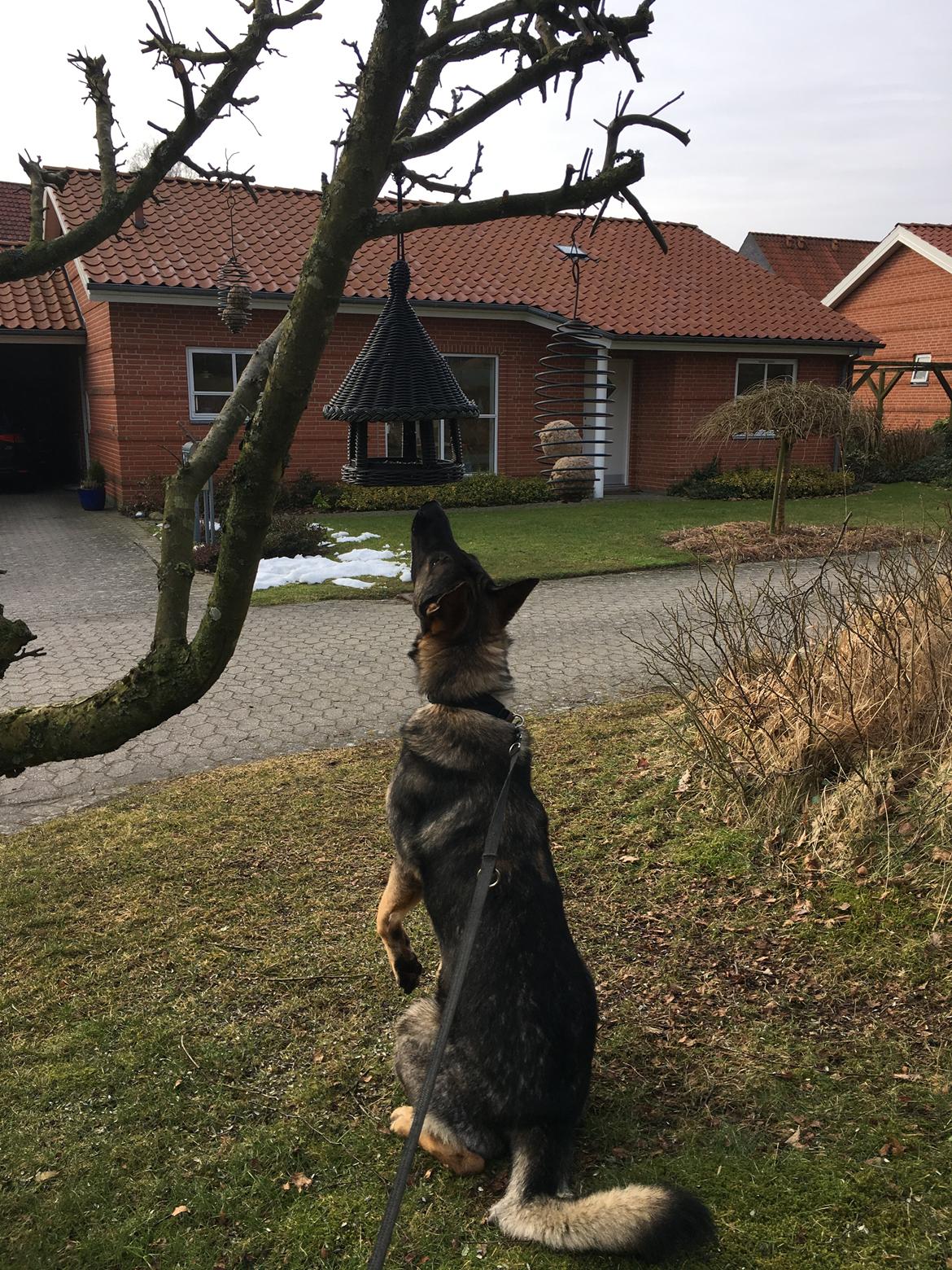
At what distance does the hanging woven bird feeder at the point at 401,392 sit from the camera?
3902 millimetres

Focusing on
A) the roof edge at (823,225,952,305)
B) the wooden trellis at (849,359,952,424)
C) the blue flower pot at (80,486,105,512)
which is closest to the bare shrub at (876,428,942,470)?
the wooden trellis at (849,359,952,424)

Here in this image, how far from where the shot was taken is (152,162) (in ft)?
10.2

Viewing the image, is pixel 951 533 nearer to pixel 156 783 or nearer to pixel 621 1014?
pixel 621 1014

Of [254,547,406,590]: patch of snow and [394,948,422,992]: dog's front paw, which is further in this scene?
[254,547,406,590]: patch of snow

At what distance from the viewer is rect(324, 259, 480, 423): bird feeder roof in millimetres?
3893

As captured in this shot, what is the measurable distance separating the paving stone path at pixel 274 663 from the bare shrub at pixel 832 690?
208 cm

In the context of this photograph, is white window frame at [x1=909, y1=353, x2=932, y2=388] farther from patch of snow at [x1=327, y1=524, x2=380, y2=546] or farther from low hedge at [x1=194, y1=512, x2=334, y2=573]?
low hedge at [x1=194, y1=512, x2=334, y2=573]

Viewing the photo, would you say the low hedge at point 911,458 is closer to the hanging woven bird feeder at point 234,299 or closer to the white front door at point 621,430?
the white front door at point 621,430

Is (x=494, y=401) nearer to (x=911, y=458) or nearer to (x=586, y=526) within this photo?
(x=586, y=526)

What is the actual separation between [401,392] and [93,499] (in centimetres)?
1722

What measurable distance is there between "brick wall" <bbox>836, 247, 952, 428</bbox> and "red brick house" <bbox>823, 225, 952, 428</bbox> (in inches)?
0.9

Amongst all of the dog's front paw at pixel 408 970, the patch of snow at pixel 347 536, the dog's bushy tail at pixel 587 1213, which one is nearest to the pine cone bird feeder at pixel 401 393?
the dog's front paw at pixel 408 970

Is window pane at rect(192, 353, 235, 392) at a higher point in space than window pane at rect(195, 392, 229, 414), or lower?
higher

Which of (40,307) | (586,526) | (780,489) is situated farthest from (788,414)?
(40,307)
